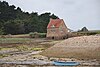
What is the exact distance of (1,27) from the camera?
232 ft

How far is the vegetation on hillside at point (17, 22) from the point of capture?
70438 mm

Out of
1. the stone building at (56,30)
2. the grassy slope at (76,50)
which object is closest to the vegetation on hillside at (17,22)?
the stone building at (56,30)

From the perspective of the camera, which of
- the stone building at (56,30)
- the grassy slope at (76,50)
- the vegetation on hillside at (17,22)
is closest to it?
the grassy slope at (76,50)

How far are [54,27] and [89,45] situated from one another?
3928 cm

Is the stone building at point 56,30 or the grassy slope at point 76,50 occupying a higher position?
the stone building at point 56,30

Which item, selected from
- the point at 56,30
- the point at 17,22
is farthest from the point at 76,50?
the point at 17,22

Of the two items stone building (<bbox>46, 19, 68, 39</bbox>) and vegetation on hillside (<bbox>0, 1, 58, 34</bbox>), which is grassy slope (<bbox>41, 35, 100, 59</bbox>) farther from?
vegetation on hillside (<bbox>0, 1, 58, 34</bbox>)

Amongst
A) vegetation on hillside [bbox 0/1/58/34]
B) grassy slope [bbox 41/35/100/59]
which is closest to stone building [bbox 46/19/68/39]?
vegetation on hillside [bbox 0/1/58/34]

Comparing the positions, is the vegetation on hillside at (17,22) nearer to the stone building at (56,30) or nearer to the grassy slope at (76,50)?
the stone building at (56,30)

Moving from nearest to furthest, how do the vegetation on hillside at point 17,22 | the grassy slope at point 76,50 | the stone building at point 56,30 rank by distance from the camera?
the grassy slope at point 76,50
the stone building at point 56,30
the vegetation on hillside at point 17,22

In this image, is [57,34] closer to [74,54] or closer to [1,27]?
[1,27]

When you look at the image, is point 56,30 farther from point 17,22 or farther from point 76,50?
point 76,50

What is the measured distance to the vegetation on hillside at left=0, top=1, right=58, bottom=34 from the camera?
2773 inches

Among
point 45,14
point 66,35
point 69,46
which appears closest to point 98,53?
point 69,46
